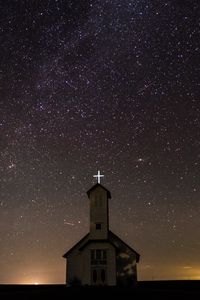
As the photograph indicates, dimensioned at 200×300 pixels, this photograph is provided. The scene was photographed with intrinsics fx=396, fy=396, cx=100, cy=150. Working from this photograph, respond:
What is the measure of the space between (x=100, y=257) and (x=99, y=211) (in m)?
5.04

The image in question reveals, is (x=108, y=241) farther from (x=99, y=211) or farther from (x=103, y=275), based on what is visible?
(x=103, y=275)

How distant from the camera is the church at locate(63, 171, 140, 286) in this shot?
42031mm

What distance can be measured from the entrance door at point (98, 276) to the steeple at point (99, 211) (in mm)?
3330

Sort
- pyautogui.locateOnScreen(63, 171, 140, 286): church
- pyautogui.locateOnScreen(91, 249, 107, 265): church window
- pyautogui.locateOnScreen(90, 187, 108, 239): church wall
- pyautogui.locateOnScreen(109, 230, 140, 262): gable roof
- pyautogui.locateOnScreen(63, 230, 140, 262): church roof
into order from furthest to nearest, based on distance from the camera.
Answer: pyautogui.locateOnScreen(90, 187, 108, 239): church wall < pyautogui.locateOnScreen(109, 230, 140, 262): gable roof < pyautogui.locateOnScreen(63, 230, 140, 262): church roof < pyautogui.locateOnScreen(91, 249, 107, 265): church window < pyautogui.locateOnScreen(63, 171, 140, 286): church

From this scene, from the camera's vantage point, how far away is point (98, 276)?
138 feet

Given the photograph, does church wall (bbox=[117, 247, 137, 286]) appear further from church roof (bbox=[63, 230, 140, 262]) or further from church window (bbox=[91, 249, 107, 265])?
Result: church window (bbox=[91, 249, 107, 265])

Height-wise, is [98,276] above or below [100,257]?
below

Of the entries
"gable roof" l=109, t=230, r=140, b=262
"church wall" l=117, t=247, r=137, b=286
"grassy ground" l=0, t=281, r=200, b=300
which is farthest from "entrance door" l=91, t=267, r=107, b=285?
"grassy ground" l=0, t=281, r=200, b=300

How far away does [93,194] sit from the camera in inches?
1783

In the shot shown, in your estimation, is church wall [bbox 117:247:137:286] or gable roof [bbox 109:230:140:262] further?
gable roof [bbox 109:230:140:262]

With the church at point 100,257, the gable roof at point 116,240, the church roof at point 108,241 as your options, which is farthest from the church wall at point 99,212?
the gable roof at point 116,240

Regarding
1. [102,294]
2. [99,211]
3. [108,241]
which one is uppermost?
[99,211]

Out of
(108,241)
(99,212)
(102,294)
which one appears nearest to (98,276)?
(108,241)

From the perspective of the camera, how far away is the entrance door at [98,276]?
137 ft
